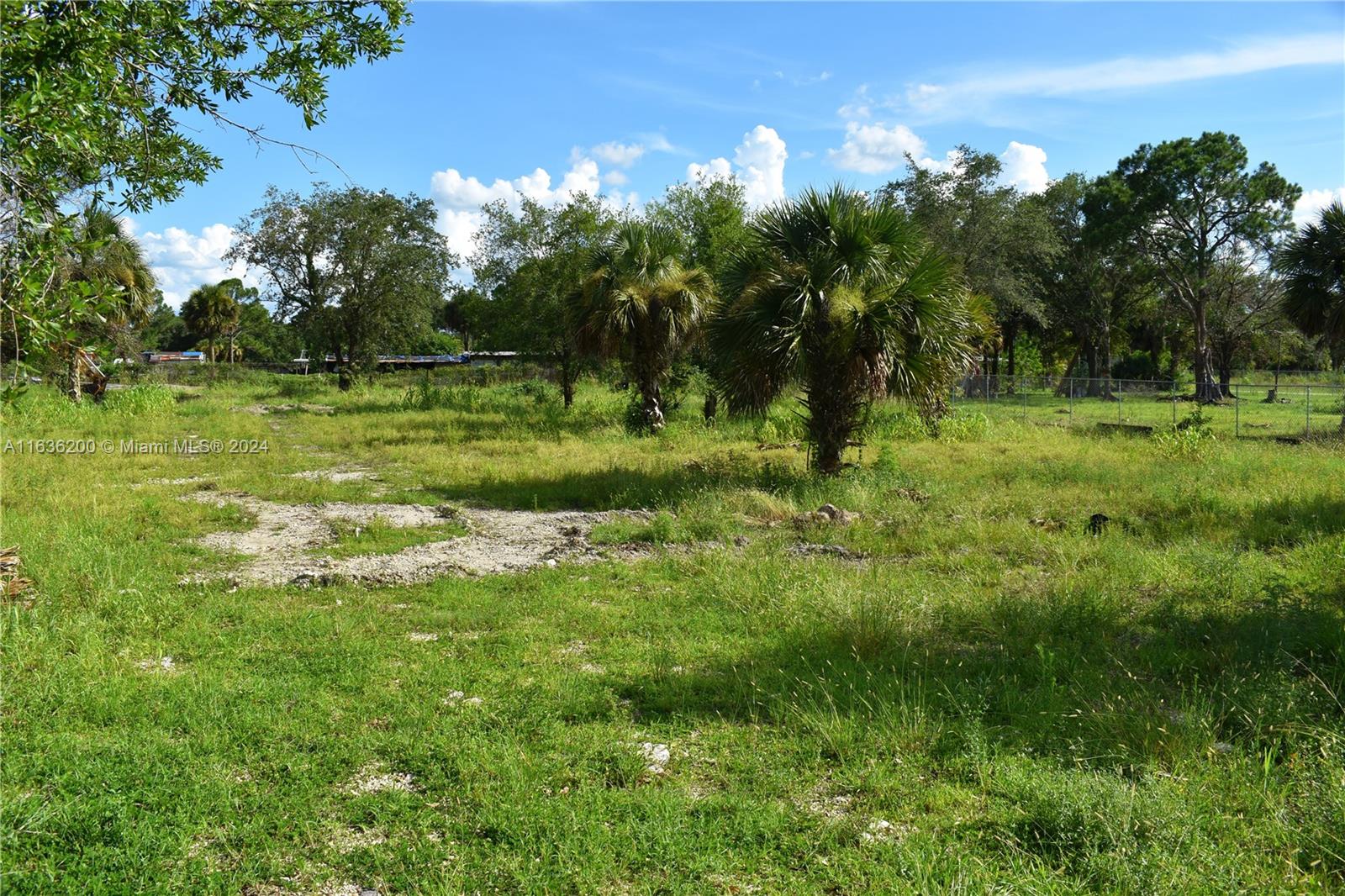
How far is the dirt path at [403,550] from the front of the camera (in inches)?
326

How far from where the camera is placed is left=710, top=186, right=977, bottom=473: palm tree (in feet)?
40.7

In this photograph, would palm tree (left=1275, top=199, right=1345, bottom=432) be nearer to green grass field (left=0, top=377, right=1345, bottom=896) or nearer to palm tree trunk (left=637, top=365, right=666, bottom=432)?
green grass field (left=0, top=377, right=1345, bottom=896)

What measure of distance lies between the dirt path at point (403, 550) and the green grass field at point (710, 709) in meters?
0.33

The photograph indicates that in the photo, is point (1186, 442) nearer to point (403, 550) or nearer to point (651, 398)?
point (651, 398)

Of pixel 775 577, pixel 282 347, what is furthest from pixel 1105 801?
pixel 282 347

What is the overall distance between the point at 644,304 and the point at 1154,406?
77.1 ft

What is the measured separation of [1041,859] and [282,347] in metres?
80.5

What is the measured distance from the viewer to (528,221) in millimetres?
27219

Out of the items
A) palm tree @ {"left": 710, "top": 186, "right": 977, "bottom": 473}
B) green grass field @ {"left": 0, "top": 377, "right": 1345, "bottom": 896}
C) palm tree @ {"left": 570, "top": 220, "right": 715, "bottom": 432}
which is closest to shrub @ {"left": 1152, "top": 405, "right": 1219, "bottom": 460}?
green grass field @ {"left": 0, "top": 377, "right": 1345, "bottom": 896}

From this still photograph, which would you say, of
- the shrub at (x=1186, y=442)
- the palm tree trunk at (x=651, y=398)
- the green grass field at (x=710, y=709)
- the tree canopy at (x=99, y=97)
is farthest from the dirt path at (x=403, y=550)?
the shrub at (x=1186, y=442)

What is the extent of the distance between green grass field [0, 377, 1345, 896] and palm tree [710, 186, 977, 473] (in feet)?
8.41

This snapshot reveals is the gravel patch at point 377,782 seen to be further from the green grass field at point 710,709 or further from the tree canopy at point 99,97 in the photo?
the tree canopy at point 99,97

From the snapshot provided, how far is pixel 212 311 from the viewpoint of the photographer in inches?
2084

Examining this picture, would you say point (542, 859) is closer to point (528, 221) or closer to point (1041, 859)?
point (1041, 859)
